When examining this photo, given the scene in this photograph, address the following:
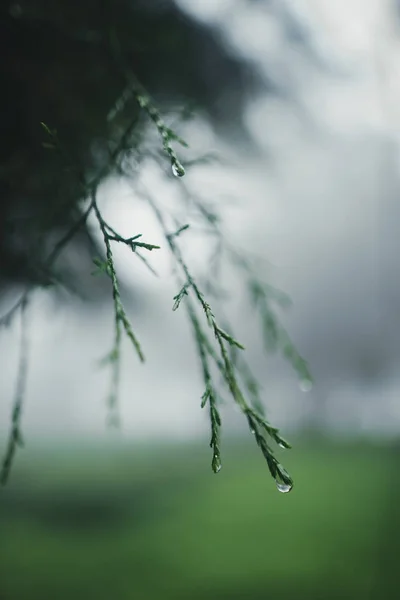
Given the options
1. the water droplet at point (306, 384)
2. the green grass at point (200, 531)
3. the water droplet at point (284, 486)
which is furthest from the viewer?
the green grass at point (200, 531)

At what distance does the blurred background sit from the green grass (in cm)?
3

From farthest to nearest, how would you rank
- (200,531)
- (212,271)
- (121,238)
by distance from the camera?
(200,531) → (212,271) → (121,238)

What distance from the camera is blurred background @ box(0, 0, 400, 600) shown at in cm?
112

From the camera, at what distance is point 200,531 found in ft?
16.6

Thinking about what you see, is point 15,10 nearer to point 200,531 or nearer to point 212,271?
point 212,271

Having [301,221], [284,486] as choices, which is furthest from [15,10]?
[301,221]

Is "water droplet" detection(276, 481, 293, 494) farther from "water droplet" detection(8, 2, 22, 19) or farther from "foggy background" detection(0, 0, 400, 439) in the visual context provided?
"water droplet" detection(8, 2, 22, 19)

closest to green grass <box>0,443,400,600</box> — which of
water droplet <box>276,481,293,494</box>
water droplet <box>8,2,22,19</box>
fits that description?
water droplet <box>276,481,293,494</box>

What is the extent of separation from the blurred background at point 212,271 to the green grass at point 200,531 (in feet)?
0.10

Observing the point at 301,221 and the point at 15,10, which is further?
the point at 301,221

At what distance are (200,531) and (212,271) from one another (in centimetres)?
469

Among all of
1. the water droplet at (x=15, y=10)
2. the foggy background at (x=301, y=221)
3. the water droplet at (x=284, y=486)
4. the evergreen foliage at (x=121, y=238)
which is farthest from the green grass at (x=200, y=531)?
the water droplet at (x=15, y=10)

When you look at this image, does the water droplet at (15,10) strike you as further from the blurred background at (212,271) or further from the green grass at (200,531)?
the green grass at (200,531)

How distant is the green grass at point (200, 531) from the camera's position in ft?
11.3
